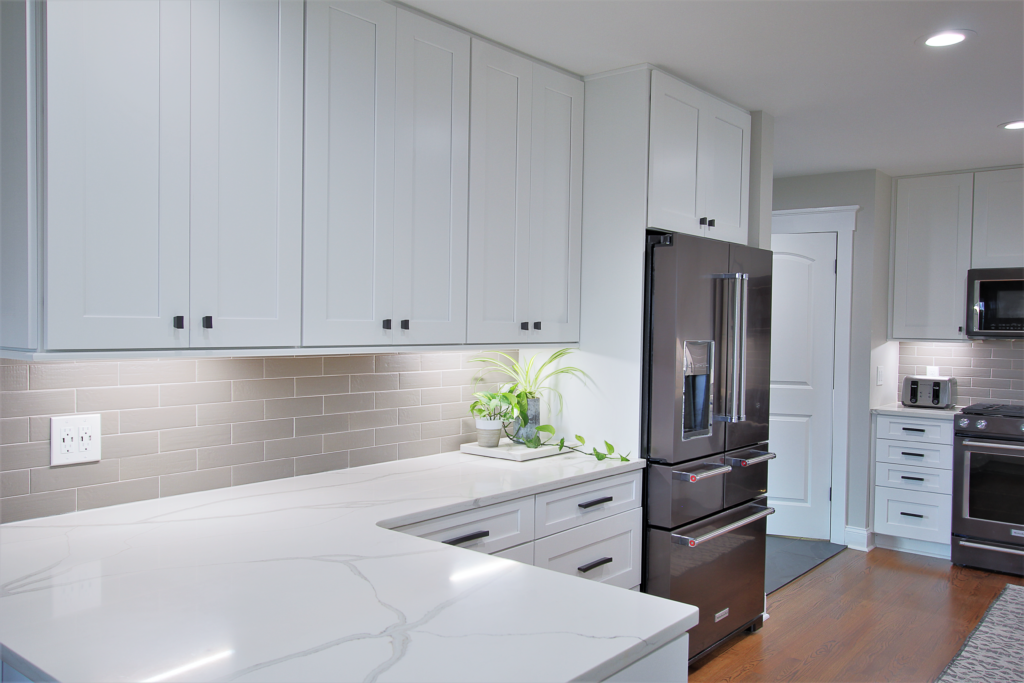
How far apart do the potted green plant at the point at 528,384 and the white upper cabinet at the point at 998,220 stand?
123 inches

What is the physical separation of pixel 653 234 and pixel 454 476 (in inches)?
49.4

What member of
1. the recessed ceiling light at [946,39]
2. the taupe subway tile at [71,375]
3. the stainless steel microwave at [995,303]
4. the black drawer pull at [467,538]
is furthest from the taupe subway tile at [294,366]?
the stainless steel microwave at [995,303]

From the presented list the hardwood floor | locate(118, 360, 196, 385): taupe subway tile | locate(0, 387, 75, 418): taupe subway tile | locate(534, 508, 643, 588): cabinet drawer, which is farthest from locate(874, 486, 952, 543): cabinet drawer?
locate(0, 387, 75, 418): taupe subway tile

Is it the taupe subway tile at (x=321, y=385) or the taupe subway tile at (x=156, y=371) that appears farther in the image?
the taupe subway tile at (x=321, y=385)

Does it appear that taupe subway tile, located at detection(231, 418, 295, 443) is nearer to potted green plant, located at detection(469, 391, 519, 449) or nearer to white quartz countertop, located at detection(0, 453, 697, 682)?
white quartz countertop, located at detection(0, 453, 697, 682)

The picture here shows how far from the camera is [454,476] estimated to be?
8.04 feet

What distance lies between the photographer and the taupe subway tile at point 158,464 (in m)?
2.02

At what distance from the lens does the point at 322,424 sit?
8.23 ft

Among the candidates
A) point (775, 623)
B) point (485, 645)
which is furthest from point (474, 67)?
point (775, 623)

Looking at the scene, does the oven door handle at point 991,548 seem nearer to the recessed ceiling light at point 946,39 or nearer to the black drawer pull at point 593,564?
the black drawer pull at point 593,564

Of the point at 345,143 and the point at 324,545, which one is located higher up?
the point at 345,143

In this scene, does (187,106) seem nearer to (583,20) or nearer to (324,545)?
Answer: (324,545)

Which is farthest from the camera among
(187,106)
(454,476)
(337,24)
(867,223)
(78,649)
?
(867,223)

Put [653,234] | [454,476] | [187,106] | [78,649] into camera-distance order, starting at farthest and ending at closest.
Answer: [653,234]
[454,476]
[187,106]
[78,649]
